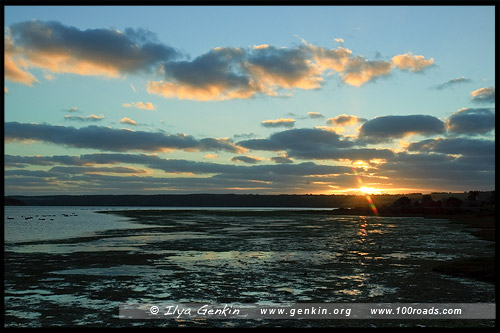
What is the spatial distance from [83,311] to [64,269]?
10.0 meters

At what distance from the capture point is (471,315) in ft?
46.8

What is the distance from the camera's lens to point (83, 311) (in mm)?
14688

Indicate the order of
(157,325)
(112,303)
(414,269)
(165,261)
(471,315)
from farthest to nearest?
(165,261)
(414,269)
(112,303)
(471,315)
(157,325)

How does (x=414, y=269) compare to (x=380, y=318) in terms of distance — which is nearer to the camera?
(x=380, y=318)

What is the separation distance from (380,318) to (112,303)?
9549mm

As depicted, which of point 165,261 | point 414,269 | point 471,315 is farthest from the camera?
point 165,261

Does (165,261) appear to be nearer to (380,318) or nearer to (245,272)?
(245,272)

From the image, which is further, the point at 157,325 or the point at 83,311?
the point at 83,311

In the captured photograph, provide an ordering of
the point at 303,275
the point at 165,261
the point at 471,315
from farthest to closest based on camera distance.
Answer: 1. the point at 165,261
2. the point at 303,275
3. the point at 471,315
